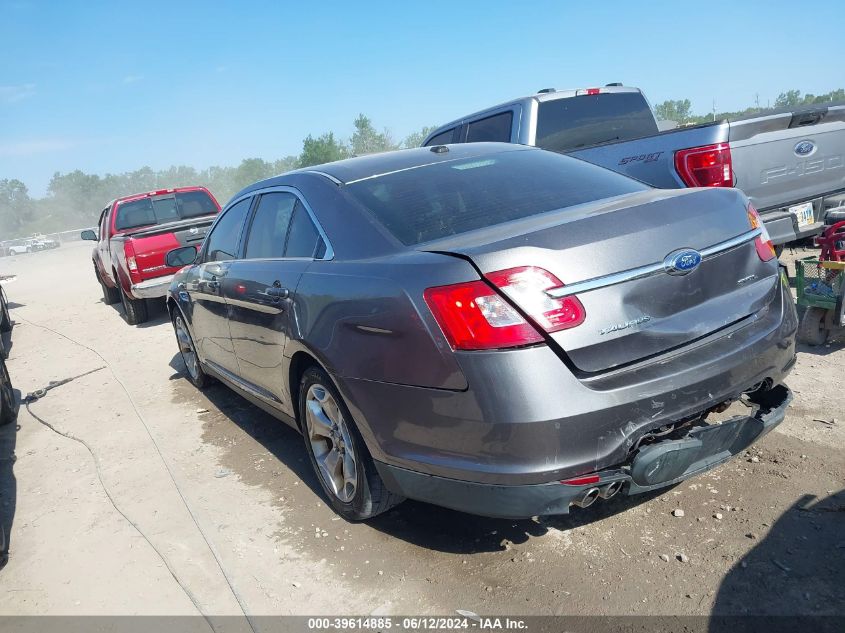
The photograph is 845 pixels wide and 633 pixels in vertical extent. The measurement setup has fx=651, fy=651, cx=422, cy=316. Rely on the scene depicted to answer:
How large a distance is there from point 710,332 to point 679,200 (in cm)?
56

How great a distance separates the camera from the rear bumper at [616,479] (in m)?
2.32

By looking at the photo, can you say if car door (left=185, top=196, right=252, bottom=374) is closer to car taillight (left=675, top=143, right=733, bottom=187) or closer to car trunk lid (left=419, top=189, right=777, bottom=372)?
car trunk lid (left=419, top=189, right=777, bottom=372)

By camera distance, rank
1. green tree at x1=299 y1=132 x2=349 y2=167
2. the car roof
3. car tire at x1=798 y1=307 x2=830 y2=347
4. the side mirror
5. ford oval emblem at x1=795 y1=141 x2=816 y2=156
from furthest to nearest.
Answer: green tree at x1=299 y1=132 x2=349 y2=167 < the side mirror < ford oval emblem at x1=795 y1=141 x2=816 y2=156 < car tire at x1=798 y1=307 x2=830 y2=347 < the car roof

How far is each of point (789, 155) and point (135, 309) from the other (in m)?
8.72

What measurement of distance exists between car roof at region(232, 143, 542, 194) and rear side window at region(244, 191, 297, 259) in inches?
4.9

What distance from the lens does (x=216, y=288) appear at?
14.6 feet

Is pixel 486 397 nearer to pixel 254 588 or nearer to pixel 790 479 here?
pixel 254 588

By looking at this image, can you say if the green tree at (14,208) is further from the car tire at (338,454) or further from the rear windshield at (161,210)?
the car tire at (338,454)

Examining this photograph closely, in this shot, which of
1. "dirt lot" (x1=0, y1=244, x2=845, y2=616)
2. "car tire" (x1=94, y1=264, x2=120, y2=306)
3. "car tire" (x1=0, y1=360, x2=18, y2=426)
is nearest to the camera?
"dirt lot" (x1=0, y1=244, x2=845, y2=616)

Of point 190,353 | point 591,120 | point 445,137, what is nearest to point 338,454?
point 190,353

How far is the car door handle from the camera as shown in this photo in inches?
132

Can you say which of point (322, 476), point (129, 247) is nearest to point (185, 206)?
point (129, 247)

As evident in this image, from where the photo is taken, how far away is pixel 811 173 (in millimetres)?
5457

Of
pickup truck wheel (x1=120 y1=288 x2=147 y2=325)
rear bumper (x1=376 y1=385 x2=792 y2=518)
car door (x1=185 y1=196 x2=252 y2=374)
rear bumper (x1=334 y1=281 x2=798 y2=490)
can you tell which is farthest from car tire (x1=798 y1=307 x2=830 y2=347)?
pickup truck wheel (x1=120 y1=288 x2=147 y2=325)
